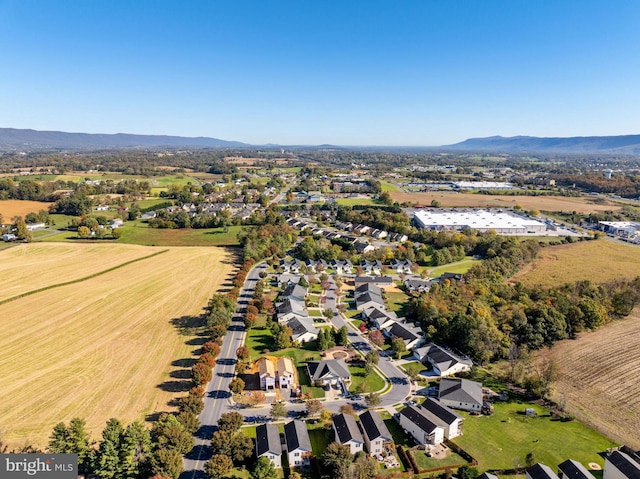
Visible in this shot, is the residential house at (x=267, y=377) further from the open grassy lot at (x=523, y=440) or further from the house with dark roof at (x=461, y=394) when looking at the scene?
the open grassy lot at (x=523, y=440)

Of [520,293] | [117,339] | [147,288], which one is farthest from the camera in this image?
[147,288]

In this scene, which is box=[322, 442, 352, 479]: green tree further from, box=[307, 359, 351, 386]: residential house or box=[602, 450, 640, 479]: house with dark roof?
box=[602, 450, 640, 479]: house with dark roof

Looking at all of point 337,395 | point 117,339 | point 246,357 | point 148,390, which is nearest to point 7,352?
point 117,339

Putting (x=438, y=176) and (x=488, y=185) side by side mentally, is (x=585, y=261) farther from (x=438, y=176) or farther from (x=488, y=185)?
(x=438, y=176)

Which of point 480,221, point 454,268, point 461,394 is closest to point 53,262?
point 461,394

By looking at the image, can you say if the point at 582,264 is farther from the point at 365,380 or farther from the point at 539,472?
the point at 539,472
